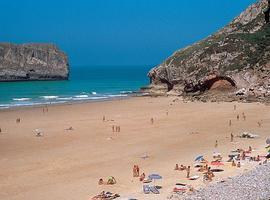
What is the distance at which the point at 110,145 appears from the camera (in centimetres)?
2577

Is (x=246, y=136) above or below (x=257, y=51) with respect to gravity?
below

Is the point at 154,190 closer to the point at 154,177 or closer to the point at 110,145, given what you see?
the point at 154,177

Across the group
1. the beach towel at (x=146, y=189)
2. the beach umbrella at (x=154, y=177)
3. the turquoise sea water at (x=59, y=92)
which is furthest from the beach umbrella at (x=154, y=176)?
the turquoise sea water at (x=59, y=92)

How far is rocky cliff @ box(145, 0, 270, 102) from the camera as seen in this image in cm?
5306

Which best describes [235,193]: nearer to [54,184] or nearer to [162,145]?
[54,184]

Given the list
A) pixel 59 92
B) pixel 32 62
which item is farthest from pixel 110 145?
pixel 32 62

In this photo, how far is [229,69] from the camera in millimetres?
55531

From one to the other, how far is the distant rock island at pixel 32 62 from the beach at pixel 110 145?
85.4 m

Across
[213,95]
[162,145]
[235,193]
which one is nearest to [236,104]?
[213,95]

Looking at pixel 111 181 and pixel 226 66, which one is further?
pixel 226 66

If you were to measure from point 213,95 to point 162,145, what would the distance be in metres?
29.1

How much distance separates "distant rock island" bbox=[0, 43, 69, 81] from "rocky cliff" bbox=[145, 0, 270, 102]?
67.2 meters

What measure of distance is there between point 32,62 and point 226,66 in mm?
87523

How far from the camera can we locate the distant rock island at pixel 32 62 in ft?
421
